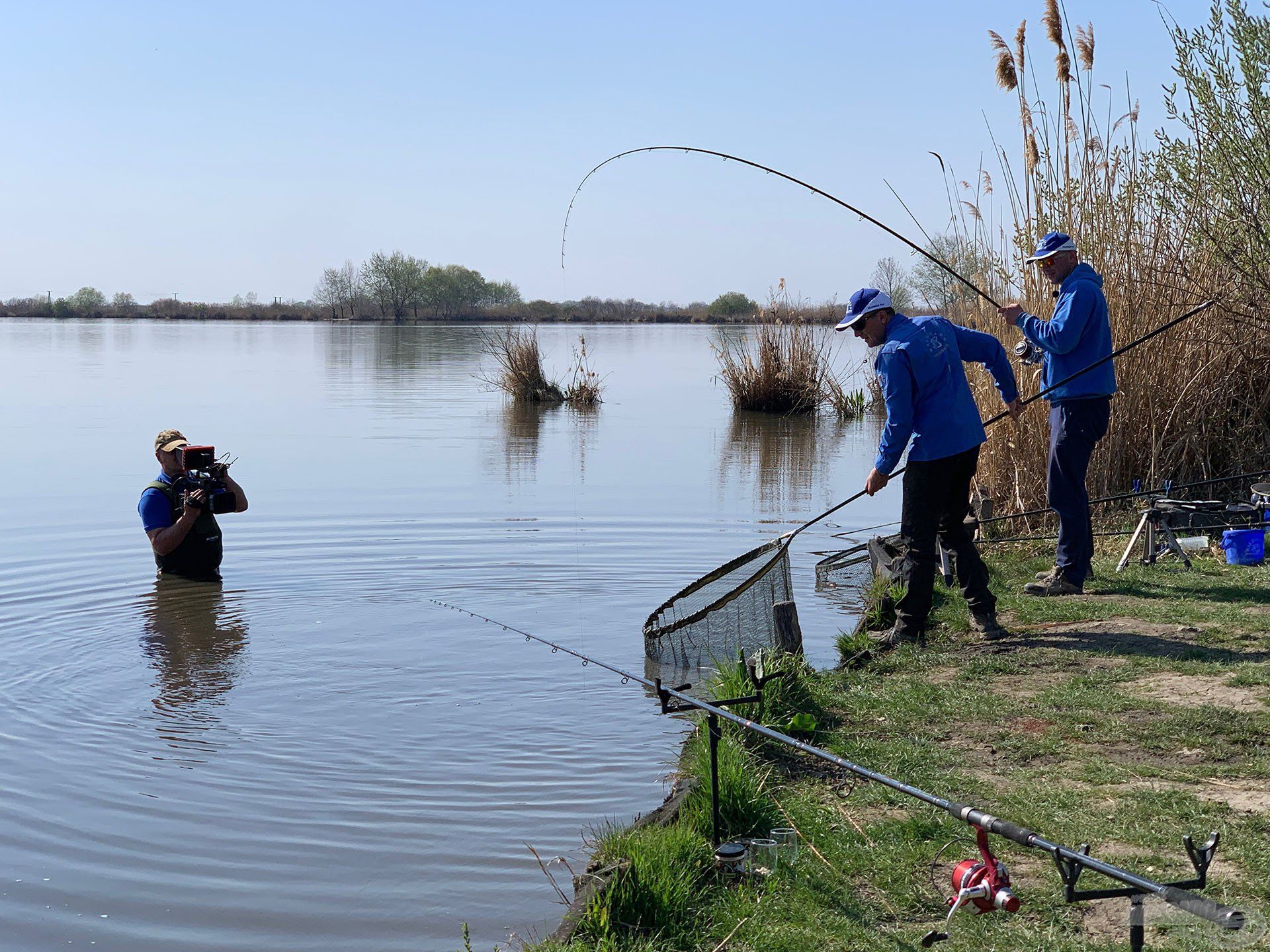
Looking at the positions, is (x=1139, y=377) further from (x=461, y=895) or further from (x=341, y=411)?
(x=341, y=411)

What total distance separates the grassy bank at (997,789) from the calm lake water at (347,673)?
0.70 m

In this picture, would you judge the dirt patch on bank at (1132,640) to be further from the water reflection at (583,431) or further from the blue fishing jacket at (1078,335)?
the water reflection at (583,431)

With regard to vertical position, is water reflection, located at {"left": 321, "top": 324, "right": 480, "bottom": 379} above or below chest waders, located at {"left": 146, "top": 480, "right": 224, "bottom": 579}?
above

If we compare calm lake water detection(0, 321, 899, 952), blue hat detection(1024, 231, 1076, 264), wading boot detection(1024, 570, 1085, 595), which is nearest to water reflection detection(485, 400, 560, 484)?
calm lake water detection(0, 321, 899, 952)

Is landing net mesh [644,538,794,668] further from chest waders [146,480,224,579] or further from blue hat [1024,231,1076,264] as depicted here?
chest waders [146,480,224,579]

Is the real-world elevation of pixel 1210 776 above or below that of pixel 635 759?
above

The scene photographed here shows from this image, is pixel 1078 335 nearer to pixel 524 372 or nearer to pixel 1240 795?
pixel 1240 795

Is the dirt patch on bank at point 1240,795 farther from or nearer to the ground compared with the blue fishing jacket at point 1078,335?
nearer to the ground

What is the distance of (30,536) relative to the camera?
11867 mm

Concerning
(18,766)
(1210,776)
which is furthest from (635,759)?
(18,766)

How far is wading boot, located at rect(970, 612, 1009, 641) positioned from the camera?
264 inches

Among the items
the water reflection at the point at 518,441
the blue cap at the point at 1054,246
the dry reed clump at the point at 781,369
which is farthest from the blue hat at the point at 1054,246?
the dry reed clump at the point at 781,369

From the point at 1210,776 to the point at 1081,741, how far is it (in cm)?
59

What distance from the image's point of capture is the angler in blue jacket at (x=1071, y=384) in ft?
23.7
